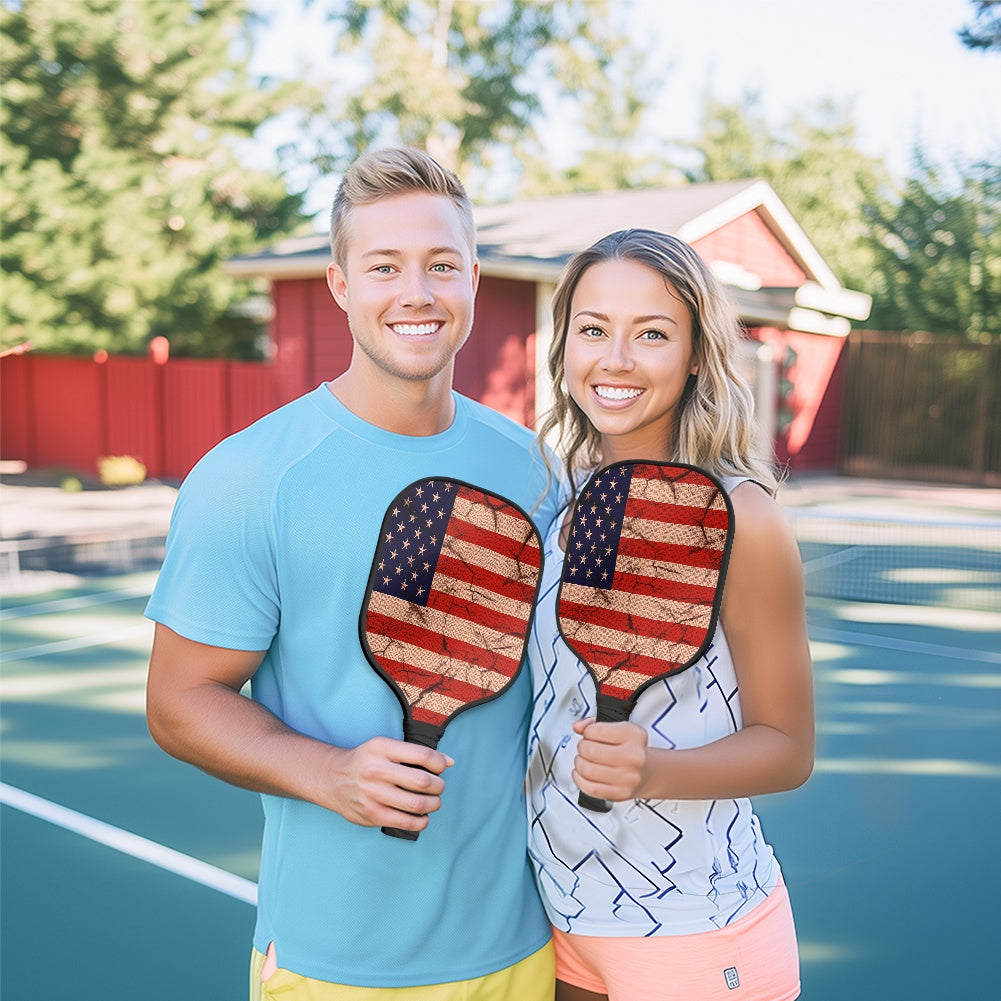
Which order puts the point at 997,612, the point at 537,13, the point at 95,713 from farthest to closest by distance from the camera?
the point at 537,13 → the point at 997,612 → the point at 95,713

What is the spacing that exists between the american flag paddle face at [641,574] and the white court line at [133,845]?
10.1 feet

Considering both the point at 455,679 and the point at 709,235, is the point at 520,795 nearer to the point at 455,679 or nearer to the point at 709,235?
the point at 455,679

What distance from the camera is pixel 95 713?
703cm

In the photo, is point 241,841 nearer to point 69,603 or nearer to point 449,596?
point 449,596

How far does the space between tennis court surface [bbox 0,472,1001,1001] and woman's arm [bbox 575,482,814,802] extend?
230 cm

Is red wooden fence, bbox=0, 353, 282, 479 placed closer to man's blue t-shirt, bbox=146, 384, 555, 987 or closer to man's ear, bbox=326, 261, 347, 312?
man's ear, bbox=326, 261, 347, 312

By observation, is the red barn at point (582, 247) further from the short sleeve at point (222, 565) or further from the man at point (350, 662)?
the short sleeve at point (222, 565)

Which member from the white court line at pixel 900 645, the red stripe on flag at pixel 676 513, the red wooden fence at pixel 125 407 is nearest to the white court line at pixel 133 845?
the red stripe on flag at pixel 676 513

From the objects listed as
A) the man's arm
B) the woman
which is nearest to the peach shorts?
the woman

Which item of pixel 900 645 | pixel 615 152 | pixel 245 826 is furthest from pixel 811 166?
pixel 245 826

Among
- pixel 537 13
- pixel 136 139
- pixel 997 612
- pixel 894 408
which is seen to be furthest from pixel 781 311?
pixel 537 13

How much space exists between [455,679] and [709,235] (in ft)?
58.9

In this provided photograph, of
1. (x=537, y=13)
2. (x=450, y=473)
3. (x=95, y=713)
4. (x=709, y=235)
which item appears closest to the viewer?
(x=450, y=473)

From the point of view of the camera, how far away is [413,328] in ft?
6.93
